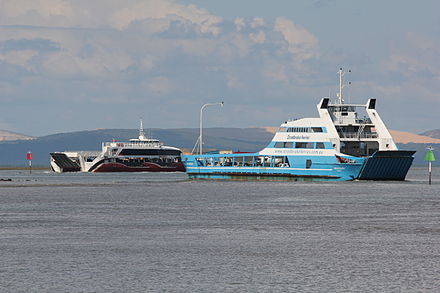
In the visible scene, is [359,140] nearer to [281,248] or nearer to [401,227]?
[401,227]

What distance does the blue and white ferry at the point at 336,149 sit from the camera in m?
101

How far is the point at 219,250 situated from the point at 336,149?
74.2 metres

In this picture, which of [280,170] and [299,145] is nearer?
[299,145]

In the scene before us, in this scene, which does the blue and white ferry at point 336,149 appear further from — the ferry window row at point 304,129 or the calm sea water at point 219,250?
the calm sea water at point 219,250

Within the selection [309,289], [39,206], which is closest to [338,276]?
[309,289]

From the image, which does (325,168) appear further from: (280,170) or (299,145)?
(280,170)

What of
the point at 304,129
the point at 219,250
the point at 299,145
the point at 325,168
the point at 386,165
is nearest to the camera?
the point at 219,250

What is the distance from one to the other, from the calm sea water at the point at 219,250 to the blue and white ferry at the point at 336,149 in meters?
47.8

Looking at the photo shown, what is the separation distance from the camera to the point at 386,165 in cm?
10194

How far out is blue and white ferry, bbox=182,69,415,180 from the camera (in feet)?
333

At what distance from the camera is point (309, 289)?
2155cm

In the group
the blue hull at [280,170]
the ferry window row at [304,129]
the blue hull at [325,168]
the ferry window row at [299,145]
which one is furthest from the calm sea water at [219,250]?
the ferry window row at [304,129]

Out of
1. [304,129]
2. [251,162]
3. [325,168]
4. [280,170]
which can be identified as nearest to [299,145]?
[304,129]

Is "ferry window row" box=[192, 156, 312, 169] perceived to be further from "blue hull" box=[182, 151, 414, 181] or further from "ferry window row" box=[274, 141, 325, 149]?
"ferry window row" box=[274, 141, 325, 149]
